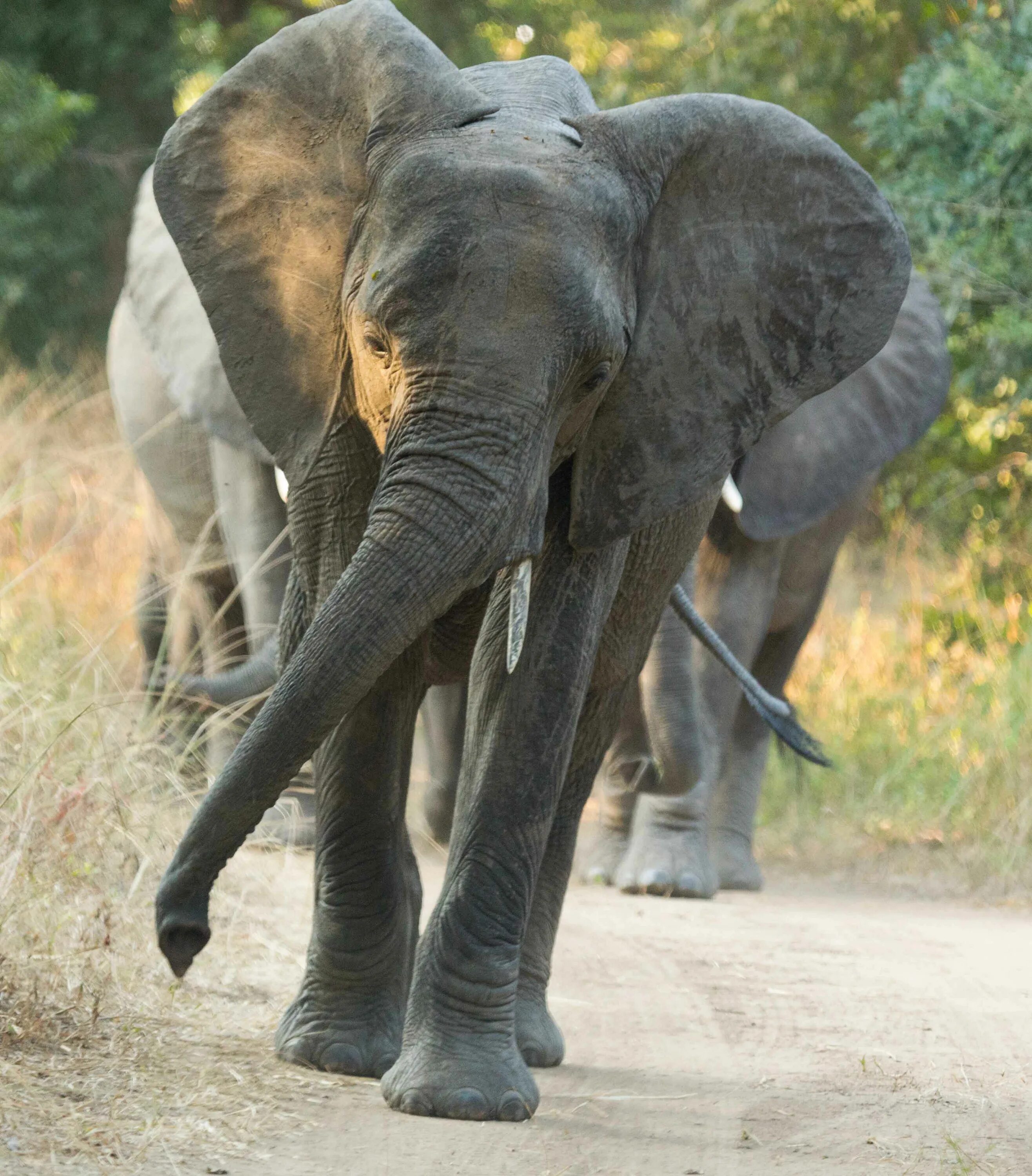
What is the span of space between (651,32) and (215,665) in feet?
42.3

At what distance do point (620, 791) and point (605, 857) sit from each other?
0.28 meters

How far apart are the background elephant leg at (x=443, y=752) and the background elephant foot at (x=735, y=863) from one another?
148 cm

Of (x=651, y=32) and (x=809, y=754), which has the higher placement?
(x=809, y=754)

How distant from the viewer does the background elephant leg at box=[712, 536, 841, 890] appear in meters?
8.16

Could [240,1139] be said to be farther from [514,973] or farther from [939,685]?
[939,685]

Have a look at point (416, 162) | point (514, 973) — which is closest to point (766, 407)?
point (416, 162)

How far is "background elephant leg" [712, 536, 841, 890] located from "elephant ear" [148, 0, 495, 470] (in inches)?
176

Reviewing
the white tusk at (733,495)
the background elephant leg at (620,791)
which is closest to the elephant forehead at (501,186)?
the white tusk at (733,495)

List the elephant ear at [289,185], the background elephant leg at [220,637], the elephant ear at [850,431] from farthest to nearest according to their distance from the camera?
the elephant ear at [850,431] < the background elephant leg at [220,637] < the elephant ear at [289,185]

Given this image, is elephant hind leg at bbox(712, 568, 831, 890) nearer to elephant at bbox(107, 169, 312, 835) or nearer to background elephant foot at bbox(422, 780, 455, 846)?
background elephant foot at bbox(422, 780, 455, 846)

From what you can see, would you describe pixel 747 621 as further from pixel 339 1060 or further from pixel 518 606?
pixel 518 606

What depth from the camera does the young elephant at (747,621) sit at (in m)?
7.22

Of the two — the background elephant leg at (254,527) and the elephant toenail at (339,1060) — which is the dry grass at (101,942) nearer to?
the elephant toenail at (339,1060)

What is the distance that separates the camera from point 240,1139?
11.6 feet
